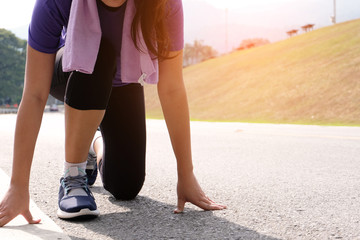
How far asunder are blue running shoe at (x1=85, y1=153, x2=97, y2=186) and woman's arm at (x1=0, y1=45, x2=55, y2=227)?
980mm

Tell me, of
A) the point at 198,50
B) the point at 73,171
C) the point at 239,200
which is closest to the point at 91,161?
the point at 73,171

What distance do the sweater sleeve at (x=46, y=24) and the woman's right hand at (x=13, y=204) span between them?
0.69 meters

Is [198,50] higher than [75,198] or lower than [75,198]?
higher

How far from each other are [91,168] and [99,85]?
1138 mm

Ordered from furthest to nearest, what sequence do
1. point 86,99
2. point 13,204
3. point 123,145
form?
point 123,145 < point 86,99 < point 13,204

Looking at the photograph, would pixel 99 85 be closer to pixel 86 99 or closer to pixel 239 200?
pixel 86 99

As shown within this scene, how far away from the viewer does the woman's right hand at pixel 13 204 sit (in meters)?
2.14

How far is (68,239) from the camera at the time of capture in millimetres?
1966

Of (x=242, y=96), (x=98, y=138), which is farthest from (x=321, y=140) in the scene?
(x=242, y=96)

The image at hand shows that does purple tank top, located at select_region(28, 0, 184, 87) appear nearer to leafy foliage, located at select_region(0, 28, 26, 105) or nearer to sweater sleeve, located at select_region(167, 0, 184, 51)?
sweater sleeve, located at select_region(167, 0, 184, 51)

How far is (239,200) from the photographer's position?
2.85m

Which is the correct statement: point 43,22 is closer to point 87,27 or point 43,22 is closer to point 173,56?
point 87,27

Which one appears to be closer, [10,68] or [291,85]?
[291,85]

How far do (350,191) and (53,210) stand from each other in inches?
76.6
